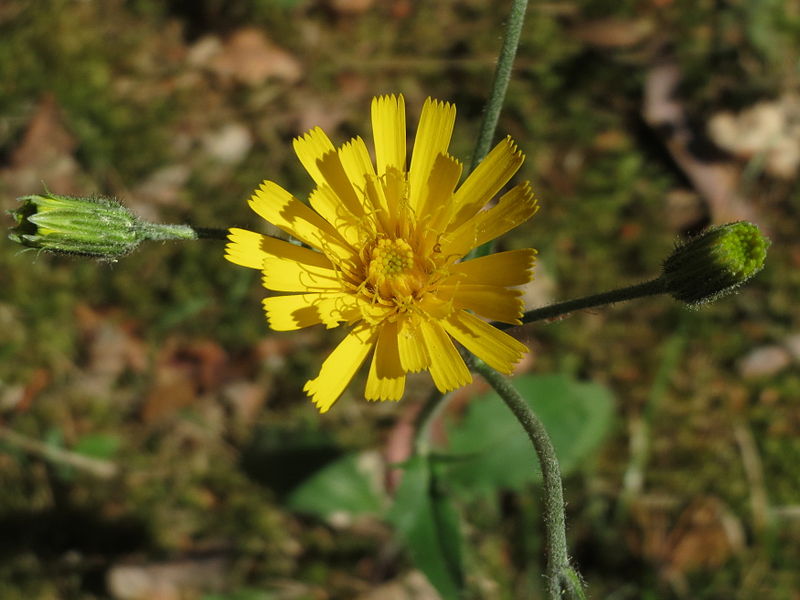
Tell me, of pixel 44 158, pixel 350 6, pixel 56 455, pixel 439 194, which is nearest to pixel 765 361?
pixel 439 194

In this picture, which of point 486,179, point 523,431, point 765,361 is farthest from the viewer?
point 765,361

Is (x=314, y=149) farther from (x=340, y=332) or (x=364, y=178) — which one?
(x=340, y=332)

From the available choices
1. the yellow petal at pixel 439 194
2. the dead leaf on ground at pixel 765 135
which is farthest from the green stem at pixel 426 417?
the dead leaf on ground at pixel 765 135

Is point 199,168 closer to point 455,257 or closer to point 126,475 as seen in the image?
point 126,475

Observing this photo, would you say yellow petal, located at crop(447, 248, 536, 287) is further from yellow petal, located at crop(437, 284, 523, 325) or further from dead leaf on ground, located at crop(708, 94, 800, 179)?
dead leaf on ground, located at crop(708, 94, 800, 179)

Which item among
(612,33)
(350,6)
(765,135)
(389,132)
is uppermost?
(612,33)

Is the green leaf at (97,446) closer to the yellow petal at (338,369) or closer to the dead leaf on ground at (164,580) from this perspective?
the dead leaf on ground at (164,580)

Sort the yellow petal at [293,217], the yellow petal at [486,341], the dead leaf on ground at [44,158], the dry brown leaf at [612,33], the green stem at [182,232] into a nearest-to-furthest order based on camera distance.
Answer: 1. the yellow petal at [486,341]
2. the green stem at [182,232]
3. the yellow petal at [293,217]
4. the dead leaf on ground at [44,158]
5. the dry brown leaf at [612,33]
